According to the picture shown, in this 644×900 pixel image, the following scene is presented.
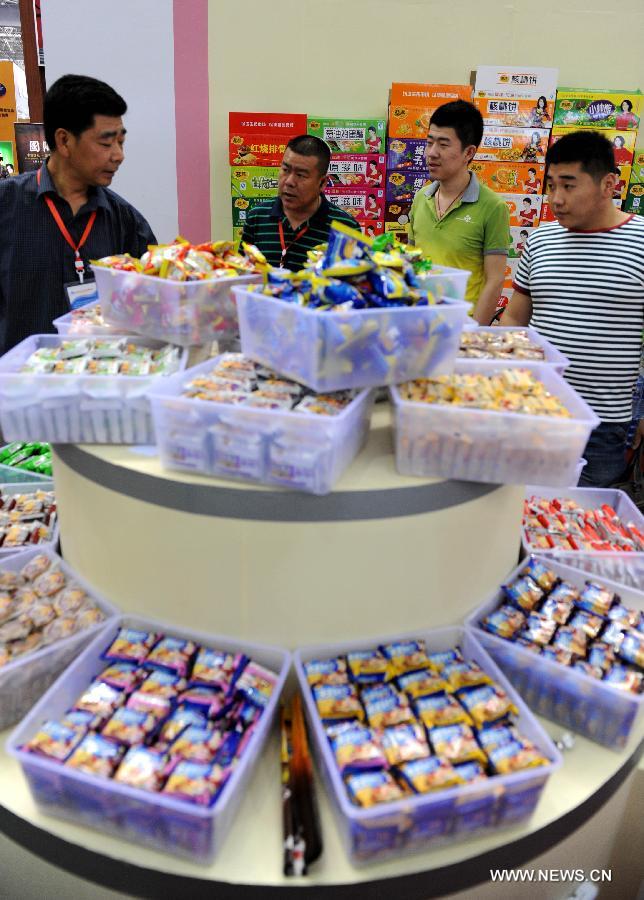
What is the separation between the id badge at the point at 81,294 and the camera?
257 cm

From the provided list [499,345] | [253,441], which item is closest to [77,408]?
[253,441]

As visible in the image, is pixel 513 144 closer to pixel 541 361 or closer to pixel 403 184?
pixel 403 184

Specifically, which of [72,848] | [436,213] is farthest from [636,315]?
[72,848]

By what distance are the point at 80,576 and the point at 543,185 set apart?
4.33 m

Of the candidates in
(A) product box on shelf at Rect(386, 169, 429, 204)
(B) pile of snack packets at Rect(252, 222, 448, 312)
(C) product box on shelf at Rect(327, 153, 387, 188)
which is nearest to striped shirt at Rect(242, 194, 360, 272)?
(C) product box on shelf at Rect(327, 153, 387, 188)

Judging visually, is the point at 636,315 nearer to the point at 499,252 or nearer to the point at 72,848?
the point at 499,252

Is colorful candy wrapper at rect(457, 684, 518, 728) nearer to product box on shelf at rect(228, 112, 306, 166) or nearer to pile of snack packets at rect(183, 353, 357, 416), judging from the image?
pile of snack packets at rect(183, 353, 357, 416)

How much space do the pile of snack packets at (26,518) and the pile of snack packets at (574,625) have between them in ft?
4.04

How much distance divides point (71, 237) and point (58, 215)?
0.09m

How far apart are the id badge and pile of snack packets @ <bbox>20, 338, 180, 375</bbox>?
2.90 ft

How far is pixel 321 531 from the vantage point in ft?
4.42

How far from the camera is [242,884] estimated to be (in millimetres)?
1134

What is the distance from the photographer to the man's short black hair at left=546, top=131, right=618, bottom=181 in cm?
252

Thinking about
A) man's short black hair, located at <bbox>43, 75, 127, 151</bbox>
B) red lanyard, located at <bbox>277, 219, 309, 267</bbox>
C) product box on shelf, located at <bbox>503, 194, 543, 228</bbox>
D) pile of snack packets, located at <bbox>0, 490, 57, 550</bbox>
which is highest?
man's short black hair, located at <bbox>43, 75, 127, 151</bbox>
